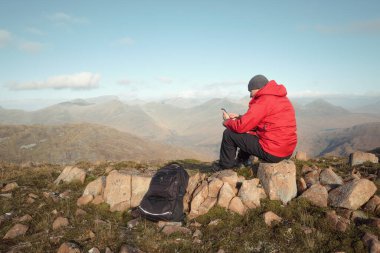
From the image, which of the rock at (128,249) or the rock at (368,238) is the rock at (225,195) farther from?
the rock at (368,238)

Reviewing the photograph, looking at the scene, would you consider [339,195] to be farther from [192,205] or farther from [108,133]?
[108,133]

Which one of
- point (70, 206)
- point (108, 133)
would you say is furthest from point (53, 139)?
point (70, 206)

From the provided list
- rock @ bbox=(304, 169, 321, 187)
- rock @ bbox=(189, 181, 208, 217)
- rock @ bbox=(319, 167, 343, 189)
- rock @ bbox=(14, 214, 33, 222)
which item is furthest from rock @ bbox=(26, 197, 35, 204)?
rock @ bbox=(319, 167, 343, 189)

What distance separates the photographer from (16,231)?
23.1 feet

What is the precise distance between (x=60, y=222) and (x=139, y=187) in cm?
243

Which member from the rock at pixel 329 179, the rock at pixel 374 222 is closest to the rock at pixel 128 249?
the rock at pixel 374 222

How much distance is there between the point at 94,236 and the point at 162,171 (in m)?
2.71

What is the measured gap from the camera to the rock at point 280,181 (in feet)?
25.2

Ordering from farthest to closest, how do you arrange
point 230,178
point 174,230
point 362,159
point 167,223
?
1. point 362,159
2. point 230,178
3. point 167,223
4. point 174,230

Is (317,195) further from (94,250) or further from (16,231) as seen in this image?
(16,231)

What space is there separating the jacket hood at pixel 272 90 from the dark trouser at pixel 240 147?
1346 millimetres

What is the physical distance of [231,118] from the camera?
331 inches

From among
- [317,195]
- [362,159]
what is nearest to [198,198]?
[317,195]

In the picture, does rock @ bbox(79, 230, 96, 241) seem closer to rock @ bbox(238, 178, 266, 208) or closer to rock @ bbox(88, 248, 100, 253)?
rock @ bbox(88, 248, 100, 253)
